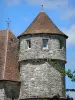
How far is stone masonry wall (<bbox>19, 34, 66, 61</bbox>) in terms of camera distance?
39.9 m

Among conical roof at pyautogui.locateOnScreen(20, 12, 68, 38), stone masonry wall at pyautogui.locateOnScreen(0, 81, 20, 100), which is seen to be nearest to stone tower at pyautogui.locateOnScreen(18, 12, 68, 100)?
conical roof at pyautogui.locateOnScreen(20, 12, 68, 38)

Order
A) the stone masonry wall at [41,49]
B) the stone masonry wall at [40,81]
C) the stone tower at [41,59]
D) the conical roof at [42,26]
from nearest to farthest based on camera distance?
1. the stone masonry wall at [40,81]
2. the stone tower at [41,59]
3. the stone masonry wall at [41,49]
4. the conical roof at [42,26]

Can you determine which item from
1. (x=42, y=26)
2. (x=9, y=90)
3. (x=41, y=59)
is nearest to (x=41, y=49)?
(x=41, y=59)

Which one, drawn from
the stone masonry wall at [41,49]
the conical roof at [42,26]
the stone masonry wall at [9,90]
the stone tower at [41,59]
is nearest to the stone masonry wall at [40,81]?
the stone tower at [41,59]

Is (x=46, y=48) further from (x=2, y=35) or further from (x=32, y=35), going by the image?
(x=2, y=35)

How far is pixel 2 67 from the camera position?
1571 inches

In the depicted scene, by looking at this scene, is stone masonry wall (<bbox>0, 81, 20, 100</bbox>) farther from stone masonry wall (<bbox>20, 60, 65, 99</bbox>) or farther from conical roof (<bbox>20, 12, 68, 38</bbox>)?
conical roof (<bbox>20, 12, 68, 38</bbox>)

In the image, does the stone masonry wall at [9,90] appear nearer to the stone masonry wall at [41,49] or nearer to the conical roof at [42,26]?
the stone masonry wall at [41,49]

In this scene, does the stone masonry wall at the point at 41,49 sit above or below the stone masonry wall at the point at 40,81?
above

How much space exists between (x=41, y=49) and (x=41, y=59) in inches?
42.7

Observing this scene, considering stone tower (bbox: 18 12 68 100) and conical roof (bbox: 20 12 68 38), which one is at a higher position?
conical roof (bbox: 20 12 68 38)

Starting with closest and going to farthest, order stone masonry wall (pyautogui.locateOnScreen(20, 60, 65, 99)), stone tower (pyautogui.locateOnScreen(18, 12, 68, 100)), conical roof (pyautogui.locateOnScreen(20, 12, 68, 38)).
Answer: stone masonry wall (pyautogui.locateOnScreen(20, 60, 65, 99)) → stone tower (pyautogui.locateOnScreen(18, 12, 68, 100)) → conical roof (pyautogui.locateOnScreen(20, 12, 68, 38))

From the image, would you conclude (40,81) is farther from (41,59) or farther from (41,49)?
(41,49)

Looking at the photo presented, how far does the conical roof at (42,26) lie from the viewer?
4050 cm
